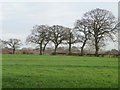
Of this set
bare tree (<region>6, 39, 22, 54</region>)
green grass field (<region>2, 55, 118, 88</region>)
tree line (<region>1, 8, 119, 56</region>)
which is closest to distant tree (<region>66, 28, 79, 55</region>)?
tree line (<region>1, 8, 119, 56</region>)

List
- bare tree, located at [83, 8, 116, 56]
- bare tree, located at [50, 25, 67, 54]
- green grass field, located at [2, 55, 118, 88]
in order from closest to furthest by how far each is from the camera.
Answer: green grass field, located at [2, 55, 118, 88] < bare tree, located at [83, 8, 116, 56] < bare tree, located at [50, 25, 67, 54]

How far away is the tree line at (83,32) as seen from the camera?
79.9 m

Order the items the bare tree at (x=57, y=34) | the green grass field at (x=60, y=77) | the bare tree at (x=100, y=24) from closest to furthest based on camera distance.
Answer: the green grass field at (x=60, y=77) < the bare tree at (x=100, y=24) < the bare tree at (x=57, y=34)

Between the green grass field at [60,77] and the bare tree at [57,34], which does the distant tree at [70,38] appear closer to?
the bare tree at [57,34]

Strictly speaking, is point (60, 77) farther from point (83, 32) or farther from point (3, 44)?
point (3, 44)

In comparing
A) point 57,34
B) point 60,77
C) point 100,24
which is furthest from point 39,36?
point 60,77

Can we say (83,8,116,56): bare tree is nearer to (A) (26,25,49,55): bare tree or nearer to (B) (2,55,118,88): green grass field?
(A) (26,25,49,55): bare tree

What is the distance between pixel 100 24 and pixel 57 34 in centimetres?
2243

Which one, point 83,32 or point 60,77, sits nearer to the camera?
point 60,77

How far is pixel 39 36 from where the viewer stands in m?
99.6

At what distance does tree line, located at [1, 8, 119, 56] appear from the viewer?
79.9 m

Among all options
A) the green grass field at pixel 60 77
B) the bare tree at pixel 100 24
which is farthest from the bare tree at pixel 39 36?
the green grass field at pixel 60 77

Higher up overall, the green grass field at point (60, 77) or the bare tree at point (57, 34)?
the bare tree at point (57, 34)

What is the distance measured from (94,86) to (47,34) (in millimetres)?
85736
